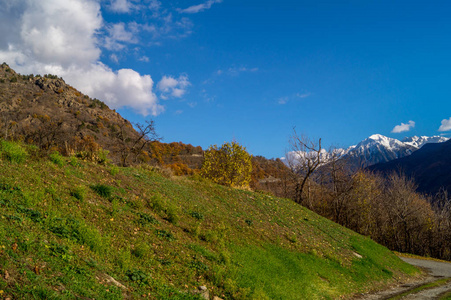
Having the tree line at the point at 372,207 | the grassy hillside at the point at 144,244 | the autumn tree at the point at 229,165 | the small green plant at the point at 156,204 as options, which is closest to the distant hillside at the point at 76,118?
the tree line at the point at 372,207

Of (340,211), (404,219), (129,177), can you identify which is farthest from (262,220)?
(404,219)

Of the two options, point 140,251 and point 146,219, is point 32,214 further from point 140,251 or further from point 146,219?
point 146,219

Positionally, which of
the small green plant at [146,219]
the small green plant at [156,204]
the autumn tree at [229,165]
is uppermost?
the autumn tree at [229,165]

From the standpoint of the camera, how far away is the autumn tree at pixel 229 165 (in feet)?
118

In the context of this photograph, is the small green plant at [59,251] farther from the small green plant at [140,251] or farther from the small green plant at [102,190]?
the small green plant at [102,190]

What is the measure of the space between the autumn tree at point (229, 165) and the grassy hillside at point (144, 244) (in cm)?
1559

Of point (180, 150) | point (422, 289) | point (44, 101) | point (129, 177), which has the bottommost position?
point (422, 289)

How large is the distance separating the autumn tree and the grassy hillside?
1559cm

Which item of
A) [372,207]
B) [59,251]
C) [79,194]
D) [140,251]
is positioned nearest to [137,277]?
[140,251]

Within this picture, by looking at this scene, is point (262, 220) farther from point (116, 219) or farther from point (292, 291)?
point (116, 219)

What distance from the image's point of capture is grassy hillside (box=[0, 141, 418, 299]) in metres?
6.29

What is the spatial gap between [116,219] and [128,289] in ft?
12.3

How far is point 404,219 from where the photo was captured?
145ft

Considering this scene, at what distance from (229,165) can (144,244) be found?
27.7 m
